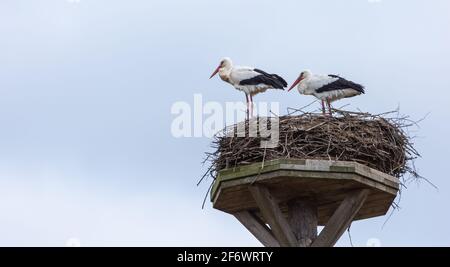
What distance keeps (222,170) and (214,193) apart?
0.34 metres

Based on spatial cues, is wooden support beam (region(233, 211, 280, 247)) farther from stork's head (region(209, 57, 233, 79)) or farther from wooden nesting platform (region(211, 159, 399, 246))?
stork's head (region(209, 57, 233, 79))

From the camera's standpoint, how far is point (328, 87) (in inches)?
559

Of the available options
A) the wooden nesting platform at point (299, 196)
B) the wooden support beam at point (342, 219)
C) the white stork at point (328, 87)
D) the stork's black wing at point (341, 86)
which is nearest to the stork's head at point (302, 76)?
the white stork at point (328, 87)

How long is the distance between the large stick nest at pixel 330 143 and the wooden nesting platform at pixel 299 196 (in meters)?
0.30

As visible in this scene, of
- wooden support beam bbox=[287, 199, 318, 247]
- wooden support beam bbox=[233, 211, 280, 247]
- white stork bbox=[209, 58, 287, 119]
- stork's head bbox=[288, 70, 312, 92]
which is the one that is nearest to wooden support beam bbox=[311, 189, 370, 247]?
wooden support beam bbox=[287, 199, 318, 247]

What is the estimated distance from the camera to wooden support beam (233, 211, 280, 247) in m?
11.5

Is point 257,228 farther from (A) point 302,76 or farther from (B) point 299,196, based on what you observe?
(A) point 302,76

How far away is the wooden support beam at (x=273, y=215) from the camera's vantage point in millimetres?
Result: 11133

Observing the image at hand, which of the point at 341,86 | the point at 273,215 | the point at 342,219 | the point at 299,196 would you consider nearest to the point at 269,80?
the point at 341,86

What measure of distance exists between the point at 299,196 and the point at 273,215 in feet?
1.61

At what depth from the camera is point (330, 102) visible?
14406mm

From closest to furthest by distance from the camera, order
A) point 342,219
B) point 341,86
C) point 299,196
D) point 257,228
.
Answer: point 342,219
point 299,196
point 257,228
point 341,86
